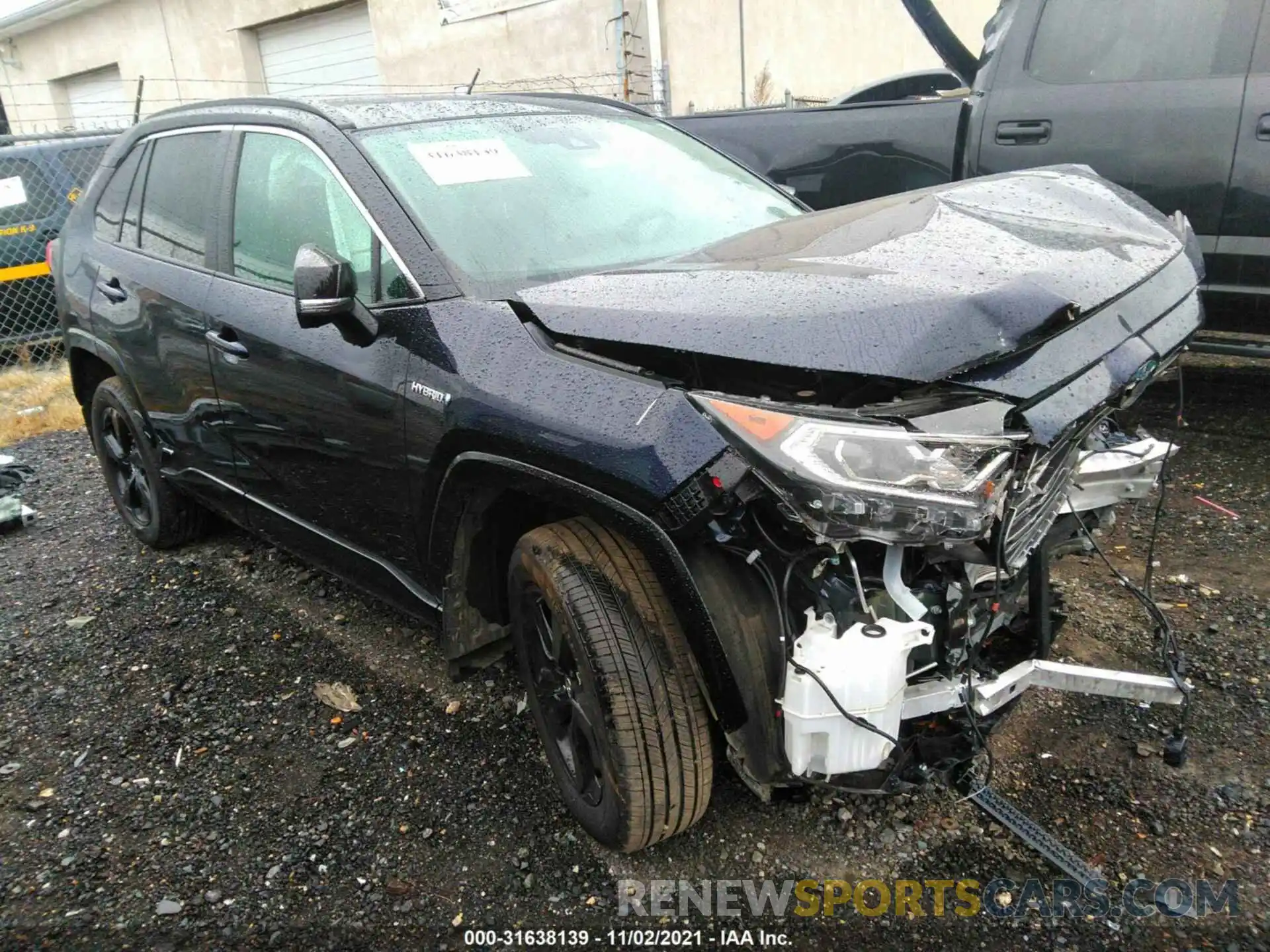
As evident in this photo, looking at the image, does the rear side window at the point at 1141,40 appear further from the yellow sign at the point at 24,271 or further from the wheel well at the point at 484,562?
the yellow sign at the point at 24,271

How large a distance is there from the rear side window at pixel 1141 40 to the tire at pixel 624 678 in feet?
11.7

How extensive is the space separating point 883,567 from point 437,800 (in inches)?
57.4

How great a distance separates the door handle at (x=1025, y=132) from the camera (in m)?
4.34

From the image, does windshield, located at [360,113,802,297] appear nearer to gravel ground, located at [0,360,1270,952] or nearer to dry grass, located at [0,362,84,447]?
gravel ground, located at [0,360,1270,952]

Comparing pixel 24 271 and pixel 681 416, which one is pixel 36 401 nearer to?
pixel 24 271

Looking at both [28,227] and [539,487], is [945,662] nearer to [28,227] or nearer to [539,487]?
[539,487]

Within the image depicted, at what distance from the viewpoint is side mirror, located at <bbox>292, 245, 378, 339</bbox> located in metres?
2.29

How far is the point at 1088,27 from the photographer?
427cm

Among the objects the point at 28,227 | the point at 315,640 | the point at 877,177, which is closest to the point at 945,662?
the point at 315,640

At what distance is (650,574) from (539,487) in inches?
12.5

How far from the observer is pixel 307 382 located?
2.71 m

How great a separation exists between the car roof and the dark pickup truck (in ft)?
6.17

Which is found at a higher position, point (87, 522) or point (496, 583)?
point (496, 583)

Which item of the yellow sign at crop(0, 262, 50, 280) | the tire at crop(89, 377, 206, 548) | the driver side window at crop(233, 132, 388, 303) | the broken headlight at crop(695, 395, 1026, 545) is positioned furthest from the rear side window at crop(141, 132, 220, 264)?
the yellow sign at crop(0, 262, 50, 280)
